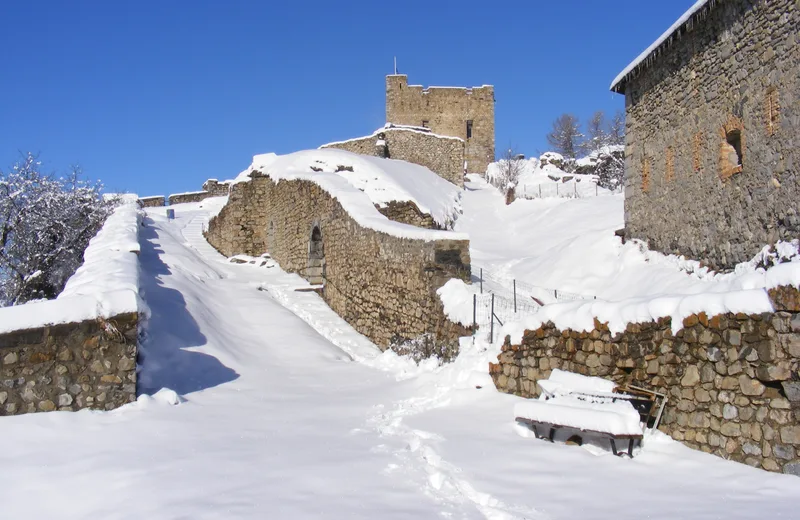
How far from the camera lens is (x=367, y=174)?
1978cm

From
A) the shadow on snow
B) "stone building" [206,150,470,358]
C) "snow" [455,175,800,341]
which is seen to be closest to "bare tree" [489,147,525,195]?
"snow" [455,175,800,341]

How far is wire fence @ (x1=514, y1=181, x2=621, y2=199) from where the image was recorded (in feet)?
90.8

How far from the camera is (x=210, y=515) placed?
4.01 m

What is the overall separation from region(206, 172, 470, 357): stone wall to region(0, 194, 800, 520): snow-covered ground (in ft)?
5.46

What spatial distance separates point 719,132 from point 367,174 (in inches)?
420

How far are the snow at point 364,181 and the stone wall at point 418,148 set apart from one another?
4.01 m

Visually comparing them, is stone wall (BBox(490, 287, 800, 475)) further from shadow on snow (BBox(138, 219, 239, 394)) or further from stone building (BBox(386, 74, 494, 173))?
stone building (BBox(386, 74, 494, 173))

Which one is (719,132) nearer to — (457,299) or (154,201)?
(457,299)

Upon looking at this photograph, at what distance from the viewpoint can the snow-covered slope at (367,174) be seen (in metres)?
18.1

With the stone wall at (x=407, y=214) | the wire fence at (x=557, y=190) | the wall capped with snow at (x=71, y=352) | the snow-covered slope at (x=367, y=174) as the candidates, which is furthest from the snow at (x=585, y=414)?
the wire fence at (x=557, y=190)

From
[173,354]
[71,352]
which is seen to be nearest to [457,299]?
[173,354]

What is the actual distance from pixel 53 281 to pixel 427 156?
1735 cm

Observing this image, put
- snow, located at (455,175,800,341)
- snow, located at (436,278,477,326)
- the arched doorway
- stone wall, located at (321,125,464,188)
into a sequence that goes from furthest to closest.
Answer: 1. stone wall, located at (321,125,464,188)
2. the arched doorway
3. snow, located at (436,278,477,326)
4. snow, located at (455,175,800,341)

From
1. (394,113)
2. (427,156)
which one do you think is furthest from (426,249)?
(394,113)
